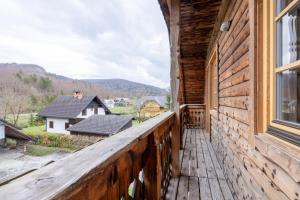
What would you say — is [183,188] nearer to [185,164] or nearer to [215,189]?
[215,189]

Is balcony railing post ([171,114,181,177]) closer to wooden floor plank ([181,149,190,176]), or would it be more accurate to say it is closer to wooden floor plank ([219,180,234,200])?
wooden floor plank ([181,149,190,176])

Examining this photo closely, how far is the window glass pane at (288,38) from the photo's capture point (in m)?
1.13

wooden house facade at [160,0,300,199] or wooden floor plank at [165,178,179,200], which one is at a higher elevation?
wooden house facade at [160,0,300,199]

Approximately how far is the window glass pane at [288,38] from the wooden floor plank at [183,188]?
1.75 meters

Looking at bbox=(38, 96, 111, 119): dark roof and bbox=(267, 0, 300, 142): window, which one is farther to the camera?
bbox=(38, 96, 111, 119): dark roof

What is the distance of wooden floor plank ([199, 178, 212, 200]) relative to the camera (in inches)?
92.3

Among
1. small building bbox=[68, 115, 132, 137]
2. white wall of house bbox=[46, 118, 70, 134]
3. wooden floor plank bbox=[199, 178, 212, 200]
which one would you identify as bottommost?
small building bbox=[68, 115, 132, 137]

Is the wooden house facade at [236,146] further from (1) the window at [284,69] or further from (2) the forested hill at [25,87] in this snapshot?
(2) the forested hill at [25,87]

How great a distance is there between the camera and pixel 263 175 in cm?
150

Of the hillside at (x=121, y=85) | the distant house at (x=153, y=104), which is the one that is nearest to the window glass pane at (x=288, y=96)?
Result: the hillside at (x=121, y=85)

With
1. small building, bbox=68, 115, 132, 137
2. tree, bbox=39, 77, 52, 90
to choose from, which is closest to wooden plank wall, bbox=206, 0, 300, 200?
tree, bbox=39, 77, 52, 90

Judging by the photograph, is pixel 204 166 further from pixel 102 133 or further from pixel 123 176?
pixel 102 133

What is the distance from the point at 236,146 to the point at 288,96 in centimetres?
131

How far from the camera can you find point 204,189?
2.55m
